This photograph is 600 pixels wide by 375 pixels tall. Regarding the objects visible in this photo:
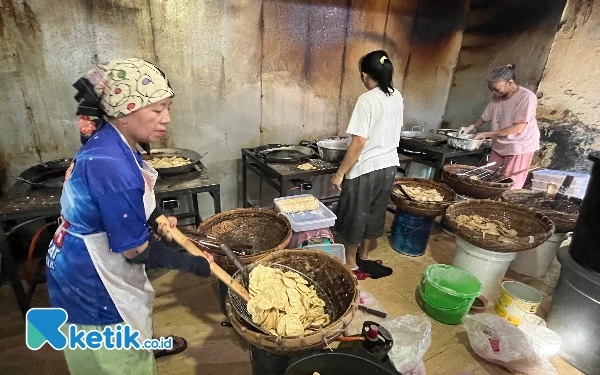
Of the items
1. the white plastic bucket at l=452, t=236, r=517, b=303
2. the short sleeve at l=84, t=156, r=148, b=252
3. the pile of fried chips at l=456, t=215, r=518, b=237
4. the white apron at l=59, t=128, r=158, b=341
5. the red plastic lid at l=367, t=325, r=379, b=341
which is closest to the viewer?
the short sleeve at l=84, t=156, r=148, b=252

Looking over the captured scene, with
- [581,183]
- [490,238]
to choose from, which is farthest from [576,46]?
[490,238]

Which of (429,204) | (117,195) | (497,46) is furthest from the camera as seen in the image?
(497,46)

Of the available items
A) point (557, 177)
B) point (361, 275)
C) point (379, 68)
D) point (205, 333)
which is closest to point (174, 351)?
point (205, 333)

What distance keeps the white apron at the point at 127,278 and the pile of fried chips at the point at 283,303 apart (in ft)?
1.77

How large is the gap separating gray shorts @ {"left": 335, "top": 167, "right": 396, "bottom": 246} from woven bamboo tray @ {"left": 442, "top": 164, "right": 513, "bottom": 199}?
1.02 meters

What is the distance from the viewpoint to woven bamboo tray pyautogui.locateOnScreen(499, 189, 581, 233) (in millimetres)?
3098

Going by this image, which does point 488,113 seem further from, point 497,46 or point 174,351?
point 174,351

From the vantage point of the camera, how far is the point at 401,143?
439cm

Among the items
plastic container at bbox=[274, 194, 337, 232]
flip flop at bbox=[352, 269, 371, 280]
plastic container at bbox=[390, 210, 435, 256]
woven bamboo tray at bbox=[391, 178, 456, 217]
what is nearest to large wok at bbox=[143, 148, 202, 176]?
plastic container at bbox=[274, 194, 337, 232]

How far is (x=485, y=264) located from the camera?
2.93 m

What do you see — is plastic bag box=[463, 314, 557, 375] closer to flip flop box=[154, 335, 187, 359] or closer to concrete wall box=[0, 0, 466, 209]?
flip flop box=[154, 335, 187, 359]

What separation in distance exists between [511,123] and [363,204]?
2.15 metres

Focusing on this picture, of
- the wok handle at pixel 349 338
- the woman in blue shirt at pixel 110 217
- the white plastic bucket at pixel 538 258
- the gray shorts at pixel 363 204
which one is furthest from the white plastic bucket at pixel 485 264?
the woman in blue shirt at pixel 110 217

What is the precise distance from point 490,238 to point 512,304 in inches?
22.0
